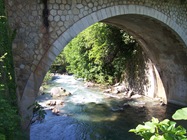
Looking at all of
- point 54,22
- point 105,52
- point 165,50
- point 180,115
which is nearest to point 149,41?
point 165,50

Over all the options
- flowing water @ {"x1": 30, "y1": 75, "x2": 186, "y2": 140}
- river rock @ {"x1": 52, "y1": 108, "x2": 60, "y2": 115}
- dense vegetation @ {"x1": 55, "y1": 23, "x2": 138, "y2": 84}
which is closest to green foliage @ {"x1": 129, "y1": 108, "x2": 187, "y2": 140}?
flowing water @ {"x1": 30, "y1": 75, "x2": 186, "y2": 140}

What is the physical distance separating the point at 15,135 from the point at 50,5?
2.92 meters

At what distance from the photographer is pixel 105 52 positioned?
1399 cm

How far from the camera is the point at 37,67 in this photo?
5242 mm

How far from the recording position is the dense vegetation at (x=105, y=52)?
1303 centimetres

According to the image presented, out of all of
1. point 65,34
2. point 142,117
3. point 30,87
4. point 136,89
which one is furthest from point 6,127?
point 136,89

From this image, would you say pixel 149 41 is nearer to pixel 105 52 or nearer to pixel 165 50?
pixel 165 50

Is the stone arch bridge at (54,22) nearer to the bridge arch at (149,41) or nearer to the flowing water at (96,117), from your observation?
the bridge arch at (149,41)

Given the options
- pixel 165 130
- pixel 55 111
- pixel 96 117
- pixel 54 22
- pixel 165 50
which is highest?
pixel 54 22

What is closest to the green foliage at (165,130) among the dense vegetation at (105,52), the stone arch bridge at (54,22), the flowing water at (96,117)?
the stone arch bridge at (54,22)

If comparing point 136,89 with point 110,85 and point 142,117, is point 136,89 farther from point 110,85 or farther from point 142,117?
point 142,117

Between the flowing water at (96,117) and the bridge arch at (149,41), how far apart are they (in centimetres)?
142

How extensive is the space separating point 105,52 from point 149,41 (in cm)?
380

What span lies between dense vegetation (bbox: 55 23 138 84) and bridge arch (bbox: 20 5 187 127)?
195 centimetres
